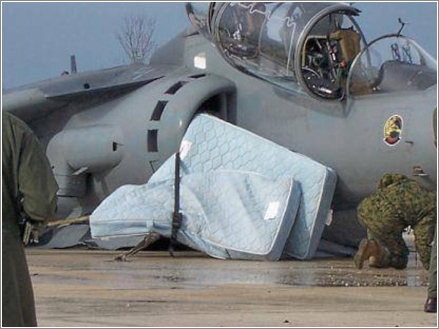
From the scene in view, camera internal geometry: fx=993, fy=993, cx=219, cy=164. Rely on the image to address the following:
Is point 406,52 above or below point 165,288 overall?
above

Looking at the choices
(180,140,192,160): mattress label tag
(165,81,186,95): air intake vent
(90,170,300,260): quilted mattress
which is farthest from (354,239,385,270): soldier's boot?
(165,81,186,95): air intake vent

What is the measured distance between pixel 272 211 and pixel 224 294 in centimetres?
346

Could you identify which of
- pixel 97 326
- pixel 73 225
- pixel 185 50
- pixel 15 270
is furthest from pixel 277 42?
pixel 15 270

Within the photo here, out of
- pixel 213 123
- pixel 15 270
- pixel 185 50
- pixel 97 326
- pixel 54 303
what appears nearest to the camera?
pixel 15 270

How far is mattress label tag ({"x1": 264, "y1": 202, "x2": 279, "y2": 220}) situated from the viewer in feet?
31.4

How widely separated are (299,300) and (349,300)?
0.97 feet

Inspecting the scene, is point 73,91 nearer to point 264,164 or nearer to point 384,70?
point 264,164

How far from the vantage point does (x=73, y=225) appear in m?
12.1

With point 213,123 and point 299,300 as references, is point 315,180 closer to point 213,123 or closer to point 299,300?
point 213,123

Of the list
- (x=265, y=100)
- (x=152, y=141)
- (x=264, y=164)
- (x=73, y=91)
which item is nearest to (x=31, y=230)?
(x=264, y=164)

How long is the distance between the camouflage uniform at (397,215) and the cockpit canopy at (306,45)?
4.16ft

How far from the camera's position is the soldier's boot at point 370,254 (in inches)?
346

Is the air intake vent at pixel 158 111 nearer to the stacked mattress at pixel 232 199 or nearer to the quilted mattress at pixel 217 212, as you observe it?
the stacked mattress at pixel 232 199

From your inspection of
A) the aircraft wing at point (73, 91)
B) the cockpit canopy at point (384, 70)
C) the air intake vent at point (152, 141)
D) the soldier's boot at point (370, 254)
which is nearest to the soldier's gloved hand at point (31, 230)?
the soldier's boot at point (370, 254)
